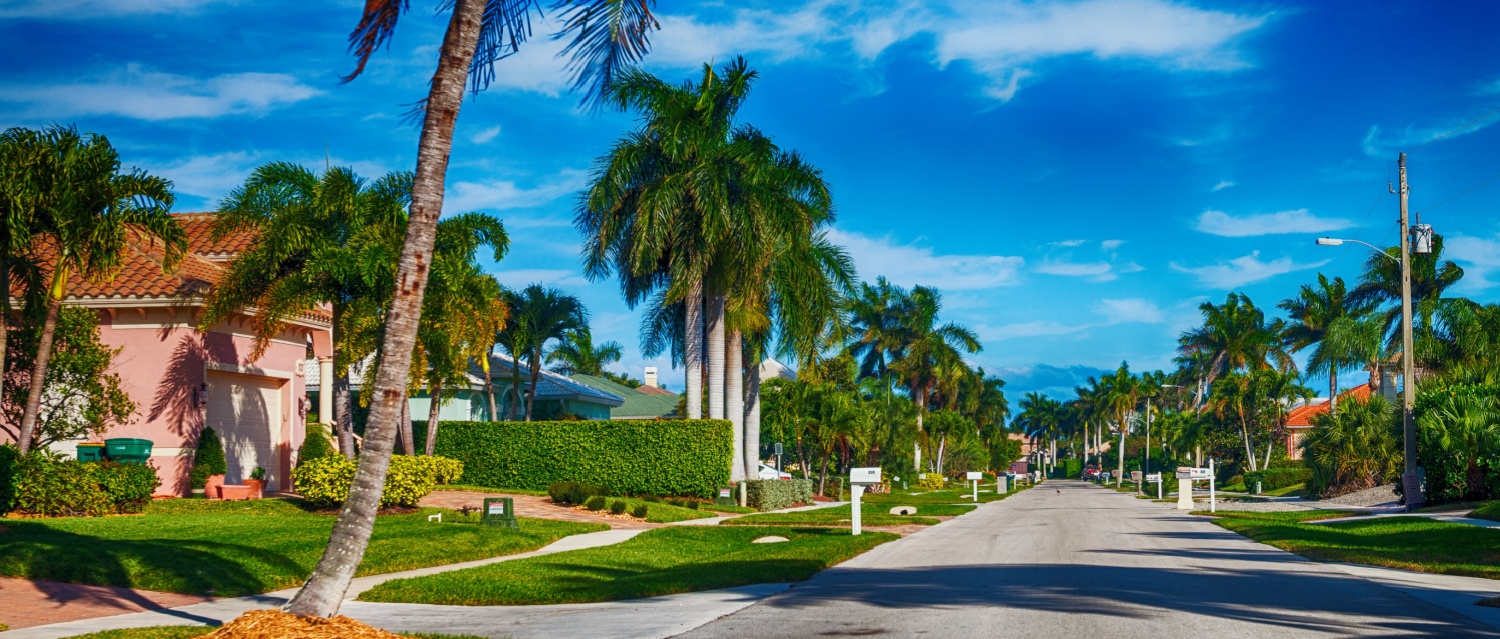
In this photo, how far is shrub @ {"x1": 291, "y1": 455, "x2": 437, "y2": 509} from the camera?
22.6m

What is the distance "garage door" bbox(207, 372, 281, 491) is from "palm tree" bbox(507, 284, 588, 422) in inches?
733

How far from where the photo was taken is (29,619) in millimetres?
10758

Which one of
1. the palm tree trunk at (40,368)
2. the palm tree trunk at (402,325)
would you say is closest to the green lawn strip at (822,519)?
the palm tree trunk at (40,368)

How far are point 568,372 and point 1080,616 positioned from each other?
58.4 meters

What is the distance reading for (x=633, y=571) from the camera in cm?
1588

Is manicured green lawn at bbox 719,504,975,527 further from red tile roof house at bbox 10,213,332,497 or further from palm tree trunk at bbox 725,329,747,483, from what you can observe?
red tile roof house at bbox 10,213,332,497

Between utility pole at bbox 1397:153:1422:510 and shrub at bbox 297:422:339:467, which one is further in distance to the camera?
utility pole at bbox 1397:153:1422:510

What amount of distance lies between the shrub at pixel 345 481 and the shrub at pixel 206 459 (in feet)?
11.4

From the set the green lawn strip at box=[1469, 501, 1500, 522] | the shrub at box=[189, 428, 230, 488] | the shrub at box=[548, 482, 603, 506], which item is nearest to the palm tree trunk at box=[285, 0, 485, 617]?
the shrub at box=[189, 428, 230, 488]

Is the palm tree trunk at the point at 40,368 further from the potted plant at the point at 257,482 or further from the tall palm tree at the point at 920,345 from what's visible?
the tall palm tree at the point at 920,345

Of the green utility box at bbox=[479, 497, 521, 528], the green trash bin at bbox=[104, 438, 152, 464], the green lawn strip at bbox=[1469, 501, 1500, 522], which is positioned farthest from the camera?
the green lawn strip at bbox=[1469, 501, 1500, 522]

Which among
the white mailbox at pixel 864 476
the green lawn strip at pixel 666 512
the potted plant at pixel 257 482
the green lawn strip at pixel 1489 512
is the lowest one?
the green lawn strip at pixel 666 512

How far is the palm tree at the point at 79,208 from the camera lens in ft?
60.8

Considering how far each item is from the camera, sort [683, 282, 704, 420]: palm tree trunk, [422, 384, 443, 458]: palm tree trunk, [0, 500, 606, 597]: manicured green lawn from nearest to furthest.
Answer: [0, 500, 606, 597]: manicured green lawn < [683, 282, 704, 420]: palm tree trunk < [422, 384, 443, 458]: palm tree trunk
